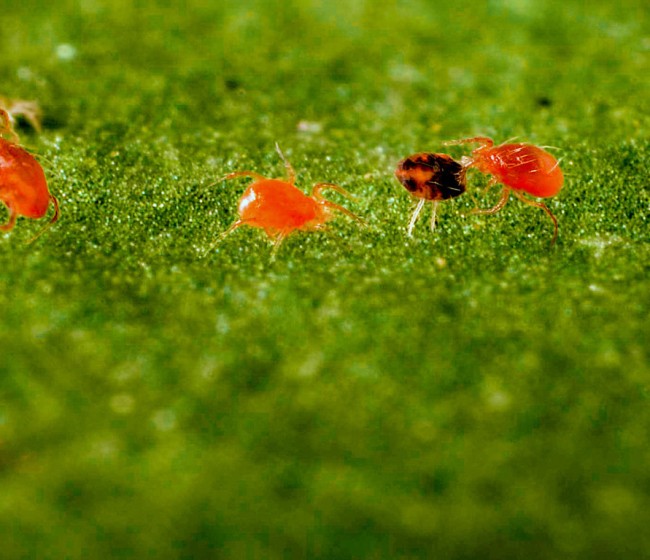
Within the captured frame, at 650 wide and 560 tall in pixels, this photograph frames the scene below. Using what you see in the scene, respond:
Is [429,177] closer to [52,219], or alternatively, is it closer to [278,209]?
[278,209]

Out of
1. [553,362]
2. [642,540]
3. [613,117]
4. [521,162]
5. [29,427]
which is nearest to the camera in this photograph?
[642,540]

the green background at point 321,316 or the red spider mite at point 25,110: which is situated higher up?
the red spider mite at point 25,110

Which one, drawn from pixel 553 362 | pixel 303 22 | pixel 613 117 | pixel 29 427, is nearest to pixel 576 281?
pixel 553 362

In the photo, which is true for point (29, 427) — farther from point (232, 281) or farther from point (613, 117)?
point (613, 117)

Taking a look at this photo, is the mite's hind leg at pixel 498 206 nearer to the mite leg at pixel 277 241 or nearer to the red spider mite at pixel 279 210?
the red spider mite at pixel 279 210

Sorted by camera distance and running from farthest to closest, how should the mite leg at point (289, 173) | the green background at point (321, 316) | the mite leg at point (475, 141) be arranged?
the mite leg at point (475, 141), the mite leg at point (289, 173), the green background at point (321, 316)

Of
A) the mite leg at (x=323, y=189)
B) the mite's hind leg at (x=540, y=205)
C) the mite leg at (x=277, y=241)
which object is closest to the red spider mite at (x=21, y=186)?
the mite leg at (x=277, y=241)
